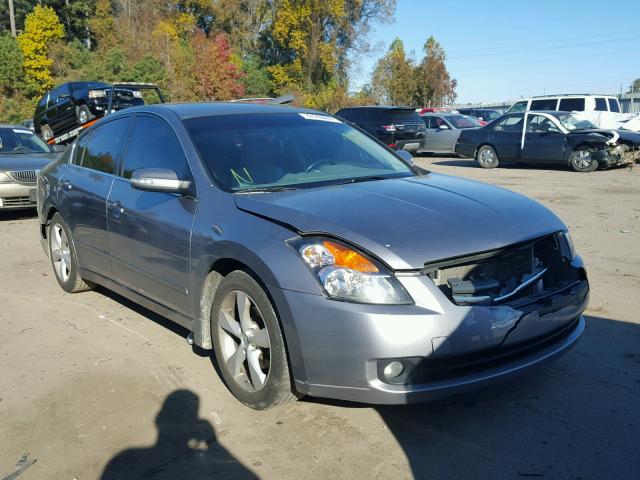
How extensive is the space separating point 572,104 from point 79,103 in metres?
14.9

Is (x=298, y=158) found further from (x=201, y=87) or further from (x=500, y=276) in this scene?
(x=201, y=87)

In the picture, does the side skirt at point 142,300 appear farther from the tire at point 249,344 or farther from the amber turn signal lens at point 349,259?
the amber turn signal lens at point 349,259

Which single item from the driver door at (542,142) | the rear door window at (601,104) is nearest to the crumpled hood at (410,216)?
the driver door at (542,142)

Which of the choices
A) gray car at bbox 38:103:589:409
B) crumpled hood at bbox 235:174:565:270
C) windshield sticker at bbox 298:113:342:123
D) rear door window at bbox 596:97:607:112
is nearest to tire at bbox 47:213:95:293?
gray car at bbox 38:103:589:409

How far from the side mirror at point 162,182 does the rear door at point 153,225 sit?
0.25 ft

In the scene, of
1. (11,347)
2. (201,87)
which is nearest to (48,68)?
(201,87)

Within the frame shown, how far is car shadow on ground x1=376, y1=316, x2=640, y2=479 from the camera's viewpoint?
9.68ft

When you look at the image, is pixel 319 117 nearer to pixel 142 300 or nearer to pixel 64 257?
pixel 142 300

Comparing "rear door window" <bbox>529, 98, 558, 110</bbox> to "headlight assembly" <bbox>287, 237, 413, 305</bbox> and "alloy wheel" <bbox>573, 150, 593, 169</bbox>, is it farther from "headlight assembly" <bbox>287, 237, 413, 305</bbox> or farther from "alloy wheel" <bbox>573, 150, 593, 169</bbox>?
"headlight assembly" <bbox>287, 237, 413, 305</bbox>

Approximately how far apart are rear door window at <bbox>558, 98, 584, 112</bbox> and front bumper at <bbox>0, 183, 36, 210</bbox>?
16.3 metres

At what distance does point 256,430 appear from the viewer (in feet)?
11.1

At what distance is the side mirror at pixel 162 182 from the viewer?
156 inches

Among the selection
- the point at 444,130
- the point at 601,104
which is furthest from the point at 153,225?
the point at 601,104

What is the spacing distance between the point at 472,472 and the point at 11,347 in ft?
11.5
